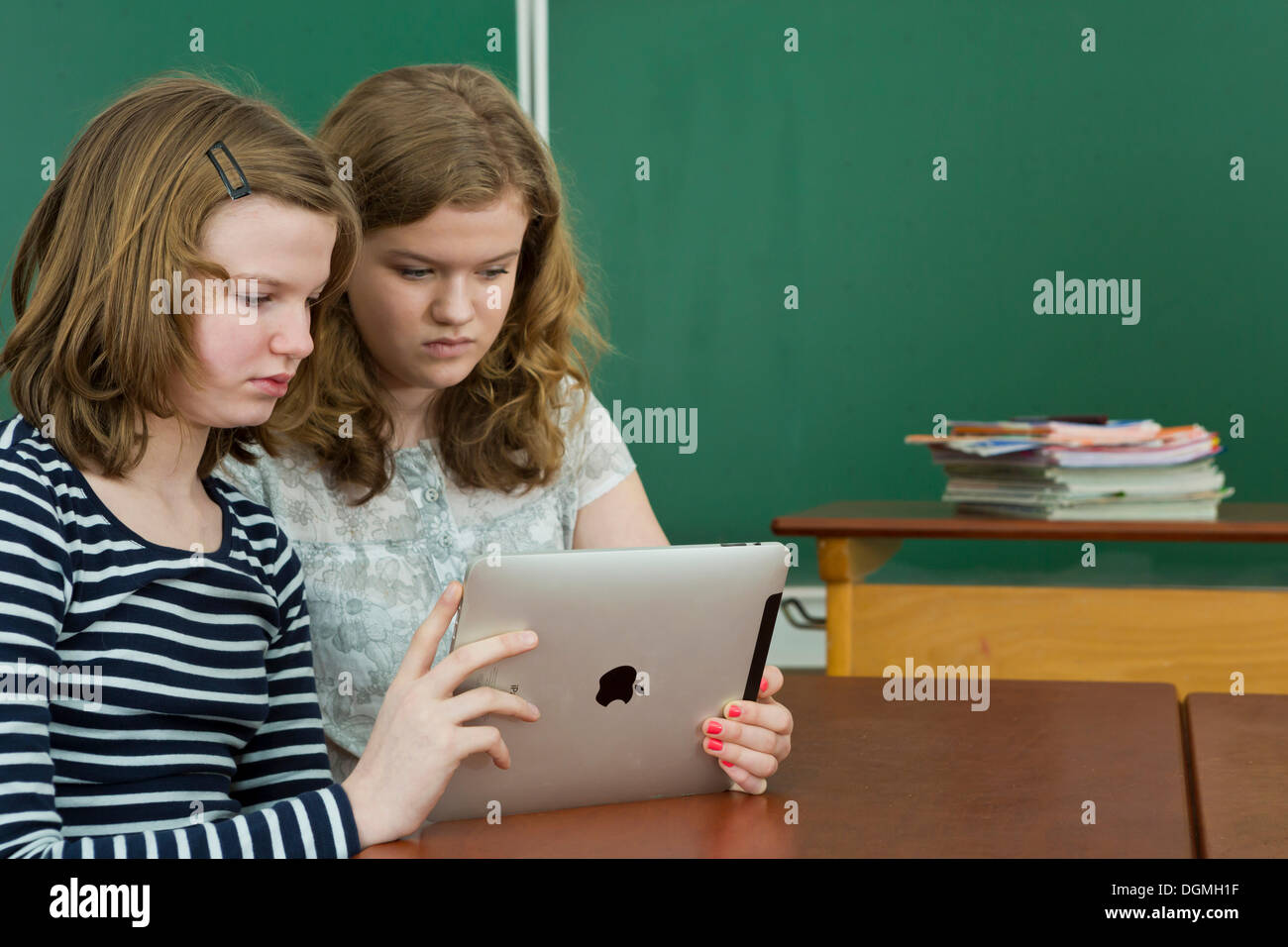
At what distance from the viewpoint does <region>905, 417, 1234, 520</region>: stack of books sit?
87.9 inches

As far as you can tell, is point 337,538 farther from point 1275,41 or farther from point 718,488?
point 1275,41

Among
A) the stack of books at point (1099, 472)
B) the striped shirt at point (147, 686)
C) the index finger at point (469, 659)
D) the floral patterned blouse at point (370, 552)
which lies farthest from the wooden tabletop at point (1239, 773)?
the stack of books at point (1099, 472)

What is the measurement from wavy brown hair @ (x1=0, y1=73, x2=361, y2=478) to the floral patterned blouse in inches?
12.0

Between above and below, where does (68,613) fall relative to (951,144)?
below

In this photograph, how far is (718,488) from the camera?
3.90 meters

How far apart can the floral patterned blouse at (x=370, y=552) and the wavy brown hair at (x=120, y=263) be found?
0.31 meters

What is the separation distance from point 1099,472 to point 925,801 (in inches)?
57.5

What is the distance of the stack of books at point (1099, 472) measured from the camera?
87.9 inches

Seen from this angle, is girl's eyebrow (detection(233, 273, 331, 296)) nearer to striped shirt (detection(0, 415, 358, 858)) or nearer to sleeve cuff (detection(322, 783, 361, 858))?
striped shirt (detection(0, 415, 358, 858))

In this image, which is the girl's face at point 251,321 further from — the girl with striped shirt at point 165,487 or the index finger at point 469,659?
the index finger at point 469,659
